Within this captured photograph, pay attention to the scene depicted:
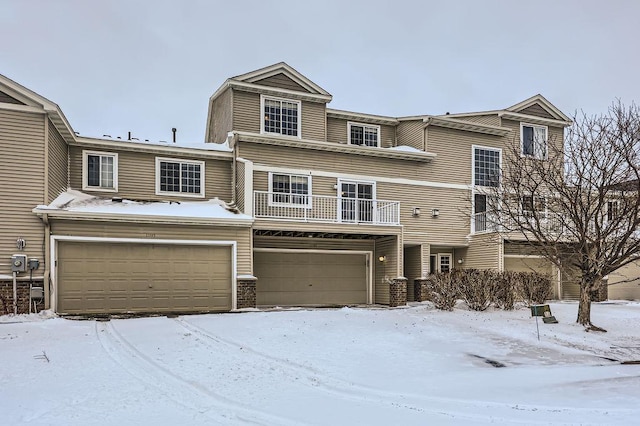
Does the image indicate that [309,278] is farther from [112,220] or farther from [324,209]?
[112,220]

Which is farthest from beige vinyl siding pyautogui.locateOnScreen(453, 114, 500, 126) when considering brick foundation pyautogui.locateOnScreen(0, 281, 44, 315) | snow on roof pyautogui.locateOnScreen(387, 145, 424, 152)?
brick foundation pyautogui.locateOnScreen(0, 281, 44, 315)

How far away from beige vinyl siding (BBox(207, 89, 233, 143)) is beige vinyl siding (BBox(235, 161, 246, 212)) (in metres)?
1.85

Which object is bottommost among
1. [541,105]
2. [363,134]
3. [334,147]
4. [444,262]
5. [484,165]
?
[444,262]

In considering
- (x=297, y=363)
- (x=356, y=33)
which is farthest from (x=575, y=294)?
(x=356, y=33)

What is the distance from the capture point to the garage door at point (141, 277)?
596 inches

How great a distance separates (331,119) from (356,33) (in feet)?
73.8

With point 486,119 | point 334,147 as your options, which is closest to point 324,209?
point 334,147

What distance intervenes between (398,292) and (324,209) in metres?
4.05

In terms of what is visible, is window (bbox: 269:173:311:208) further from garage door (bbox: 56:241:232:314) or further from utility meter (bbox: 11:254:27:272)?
utility meter (bbox: 11:254:27:272)

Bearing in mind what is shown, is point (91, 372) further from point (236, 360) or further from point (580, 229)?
point (580, 229)

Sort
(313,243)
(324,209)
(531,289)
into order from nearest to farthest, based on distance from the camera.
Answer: (531,289) → (324,209) → (313,243)

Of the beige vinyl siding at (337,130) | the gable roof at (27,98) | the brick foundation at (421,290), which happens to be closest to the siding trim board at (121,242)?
the gable roof at (27,98)

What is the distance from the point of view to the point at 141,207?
16.5 metres

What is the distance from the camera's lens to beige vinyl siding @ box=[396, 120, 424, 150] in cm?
2206
